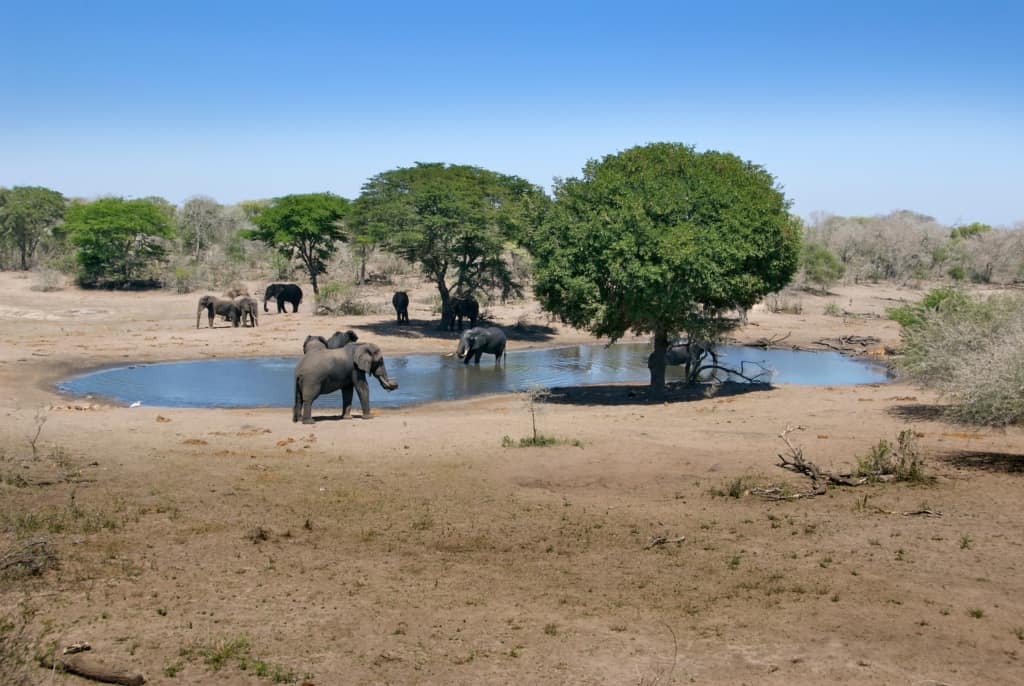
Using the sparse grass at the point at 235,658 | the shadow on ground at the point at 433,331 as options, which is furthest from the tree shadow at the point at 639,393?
the sparse grass at the point at 235,658

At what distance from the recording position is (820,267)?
182 ft

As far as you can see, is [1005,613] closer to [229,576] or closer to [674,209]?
[229,576]

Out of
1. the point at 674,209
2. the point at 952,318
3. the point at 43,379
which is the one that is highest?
the point at 674,209

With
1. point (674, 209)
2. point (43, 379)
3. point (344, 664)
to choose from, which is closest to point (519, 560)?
point (344, 664)

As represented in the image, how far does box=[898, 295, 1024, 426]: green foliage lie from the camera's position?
13109 mm

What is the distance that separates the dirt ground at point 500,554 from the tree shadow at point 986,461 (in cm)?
8

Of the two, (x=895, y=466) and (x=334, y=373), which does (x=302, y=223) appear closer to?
(x=334, y=373)

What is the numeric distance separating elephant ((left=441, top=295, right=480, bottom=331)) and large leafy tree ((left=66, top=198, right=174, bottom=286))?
19.6 metres

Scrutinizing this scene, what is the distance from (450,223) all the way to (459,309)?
430 cm

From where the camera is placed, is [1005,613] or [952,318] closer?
[1005,613]

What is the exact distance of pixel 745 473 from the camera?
14000mm

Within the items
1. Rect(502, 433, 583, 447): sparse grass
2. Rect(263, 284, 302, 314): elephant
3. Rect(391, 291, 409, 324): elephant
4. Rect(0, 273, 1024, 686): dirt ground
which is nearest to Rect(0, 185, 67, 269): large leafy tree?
Rect(263, 284, 302, 314): elephant

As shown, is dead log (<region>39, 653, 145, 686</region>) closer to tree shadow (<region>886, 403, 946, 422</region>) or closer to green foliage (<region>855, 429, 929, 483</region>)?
green foliage (<region>855, 429, 929, 483</region>)

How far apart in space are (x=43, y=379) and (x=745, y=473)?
21119mm
